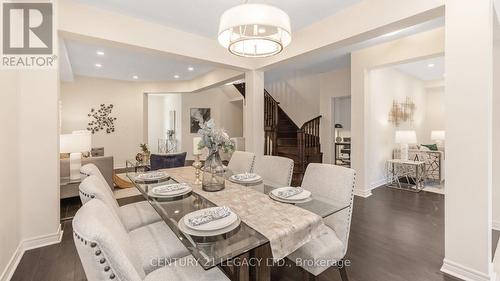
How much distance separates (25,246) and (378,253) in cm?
362

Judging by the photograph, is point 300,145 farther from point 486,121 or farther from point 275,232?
point 275,232

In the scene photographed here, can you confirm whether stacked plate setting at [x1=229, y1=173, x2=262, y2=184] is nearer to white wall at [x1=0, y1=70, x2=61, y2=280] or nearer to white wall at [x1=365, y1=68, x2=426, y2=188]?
white wall at [x1=0, y1=70, x2=61, y2=280]

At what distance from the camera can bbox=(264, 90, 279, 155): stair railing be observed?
Result: 612cm

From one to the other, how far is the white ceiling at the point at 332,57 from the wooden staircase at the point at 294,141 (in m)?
1.25

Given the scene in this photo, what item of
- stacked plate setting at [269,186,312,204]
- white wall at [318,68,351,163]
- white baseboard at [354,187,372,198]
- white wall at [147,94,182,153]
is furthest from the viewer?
white wall at [147,94,182,153]

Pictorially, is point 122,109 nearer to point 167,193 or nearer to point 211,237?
point 167,193

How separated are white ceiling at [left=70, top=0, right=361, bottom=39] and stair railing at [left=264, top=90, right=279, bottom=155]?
317 centimetres

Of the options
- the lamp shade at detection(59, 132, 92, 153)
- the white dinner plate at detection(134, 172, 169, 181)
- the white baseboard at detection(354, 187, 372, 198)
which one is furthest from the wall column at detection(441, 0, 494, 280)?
the lamp shade at detection(59, 132, 92, 153)

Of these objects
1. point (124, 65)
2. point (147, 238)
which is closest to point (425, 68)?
point (147, 238)

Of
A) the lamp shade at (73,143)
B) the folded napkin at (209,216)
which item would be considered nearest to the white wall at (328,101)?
the lamp shade at (73,143)

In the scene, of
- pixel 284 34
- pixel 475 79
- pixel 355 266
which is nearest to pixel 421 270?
pixel 355 266

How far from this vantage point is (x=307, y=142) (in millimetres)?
5883

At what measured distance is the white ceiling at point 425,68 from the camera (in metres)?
5.19

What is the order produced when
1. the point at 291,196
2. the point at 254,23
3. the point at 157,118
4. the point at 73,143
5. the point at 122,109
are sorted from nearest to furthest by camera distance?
the point at 254,23 → the point at 291,196 → the point at 73,143 → the point at 122,109 → the point at 157,118
